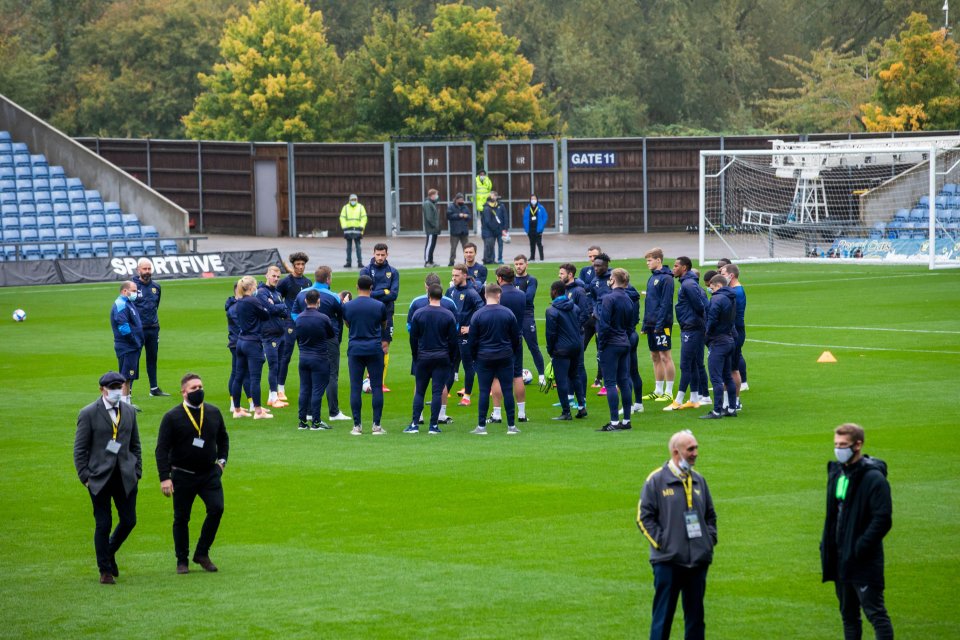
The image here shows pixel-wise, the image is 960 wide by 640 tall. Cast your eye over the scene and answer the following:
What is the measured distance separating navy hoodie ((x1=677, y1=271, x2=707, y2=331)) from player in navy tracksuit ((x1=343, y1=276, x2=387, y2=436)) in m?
4.09

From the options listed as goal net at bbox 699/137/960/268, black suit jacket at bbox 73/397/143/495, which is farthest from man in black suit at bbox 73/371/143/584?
goal net at bbox 699/137/960/268

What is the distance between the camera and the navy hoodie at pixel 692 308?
19.0 m

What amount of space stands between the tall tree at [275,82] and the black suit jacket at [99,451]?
46225 millimetres

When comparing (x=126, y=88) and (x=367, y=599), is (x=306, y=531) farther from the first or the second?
(x=126, y=88)

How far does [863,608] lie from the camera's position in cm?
949

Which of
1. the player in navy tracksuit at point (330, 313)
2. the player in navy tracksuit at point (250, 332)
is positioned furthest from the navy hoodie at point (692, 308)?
the player in navy tracksuit at point (250, 332)

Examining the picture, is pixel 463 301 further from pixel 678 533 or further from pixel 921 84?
pixel 921 84

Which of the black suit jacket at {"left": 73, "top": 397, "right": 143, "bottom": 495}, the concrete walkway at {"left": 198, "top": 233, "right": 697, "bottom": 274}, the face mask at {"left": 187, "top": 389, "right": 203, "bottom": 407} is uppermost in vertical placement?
the concrete walkway at {"left": 198, "top": 233, "right": 697, "bottom": 274}

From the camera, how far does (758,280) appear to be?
1467 inches

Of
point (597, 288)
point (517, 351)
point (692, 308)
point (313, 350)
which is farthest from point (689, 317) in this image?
point (313, 350)

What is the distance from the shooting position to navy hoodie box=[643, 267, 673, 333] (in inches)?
771

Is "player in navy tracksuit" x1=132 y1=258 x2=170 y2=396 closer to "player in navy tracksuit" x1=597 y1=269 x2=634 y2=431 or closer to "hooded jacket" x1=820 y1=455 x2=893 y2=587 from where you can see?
"player in navy tracksuit" x1=597 y1=269 x2=634 y2=431

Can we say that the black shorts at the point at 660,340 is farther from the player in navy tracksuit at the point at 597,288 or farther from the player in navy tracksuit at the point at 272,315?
the player in navy tracksuit at the point at 272,315

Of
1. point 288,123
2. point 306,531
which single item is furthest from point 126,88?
point 306,531
